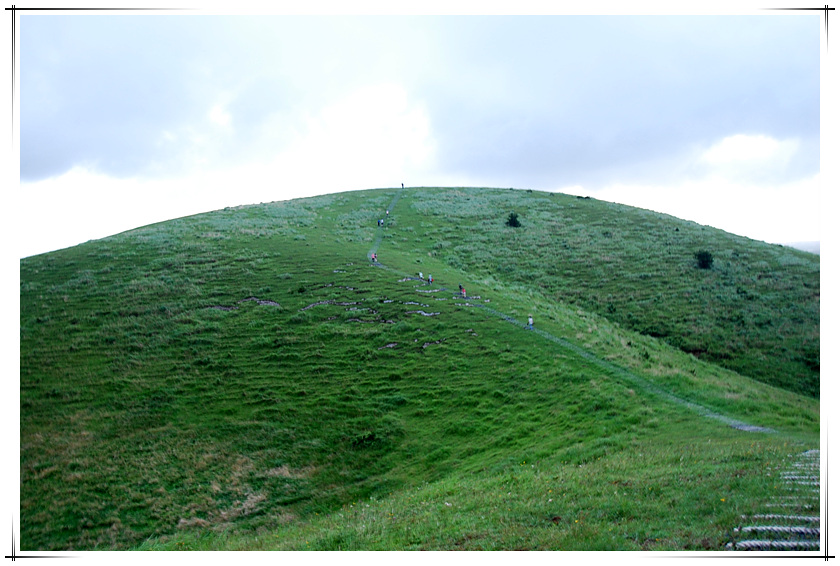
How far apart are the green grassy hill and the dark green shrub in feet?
3.13

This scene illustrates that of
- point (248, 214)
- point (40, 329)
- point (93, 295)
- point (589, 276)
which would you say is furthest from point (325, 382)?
point (248, 214)

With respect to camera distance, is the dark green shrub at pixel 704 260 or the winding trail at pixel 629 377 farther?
the dark green shrub at pixel 704 260

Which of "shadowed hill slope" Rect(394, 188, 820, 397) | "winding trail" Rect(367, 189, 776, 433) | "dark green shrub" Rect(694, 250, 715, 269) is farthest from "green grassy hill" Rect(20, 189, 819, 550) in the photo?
"dark green shrub" Rect(694, 250, 715, 269)

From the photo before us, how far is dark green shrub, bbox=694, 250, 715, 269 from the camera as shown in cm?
4081

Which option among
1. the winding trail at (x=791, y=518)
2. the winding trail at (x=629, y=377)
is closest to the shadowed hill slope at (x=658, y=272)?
the winding trail at (x=629, y=377)

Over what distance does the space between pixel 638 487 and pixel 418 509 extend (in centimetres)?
563

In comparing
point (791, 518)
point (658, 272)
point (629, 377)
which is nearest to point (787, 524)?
point (791, 518)

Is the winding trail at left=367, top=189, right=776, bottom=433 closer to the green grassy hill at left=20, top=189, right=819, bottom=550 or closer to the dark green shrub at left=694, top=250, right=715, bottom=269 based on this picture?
the green grassy hill at left=20, top=189, right=819, bottom=550

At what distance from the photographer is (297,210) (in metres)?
70.8

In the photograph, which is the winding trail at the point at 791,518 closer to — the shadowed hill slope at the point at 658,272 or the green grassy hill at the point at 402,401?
the green grassy hill at the point at 402,401

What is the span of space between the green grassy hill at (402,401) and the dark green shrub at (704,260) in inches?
37.6

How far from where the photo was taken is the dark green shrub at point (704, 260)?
4081cm

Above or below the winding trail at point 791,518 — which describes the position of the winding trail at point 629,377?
above

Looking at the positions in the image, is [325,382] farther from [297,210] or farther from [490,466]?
[297,210]
